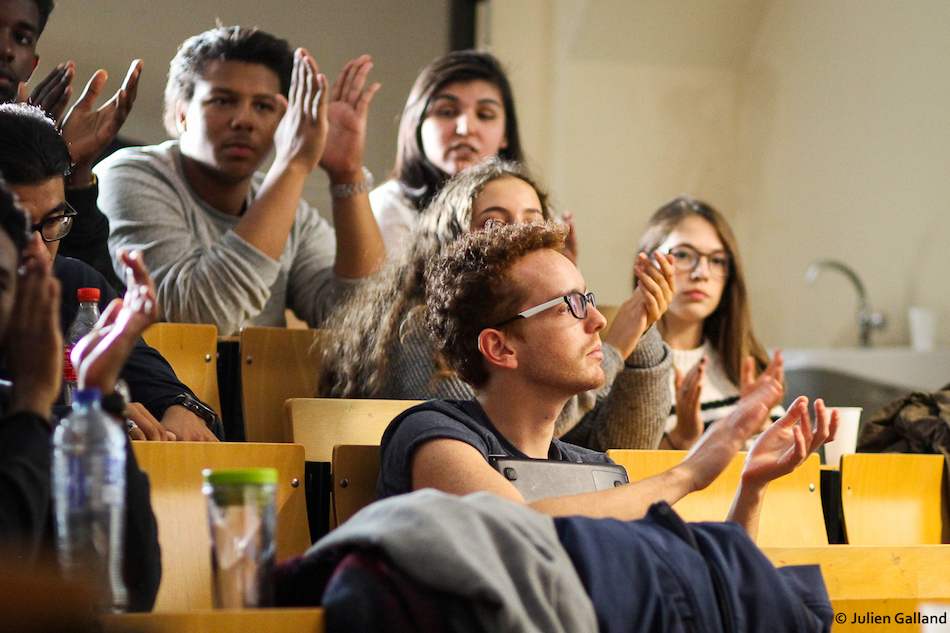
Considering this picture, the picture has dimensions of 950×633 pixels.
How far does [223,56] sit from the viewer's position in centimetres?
225

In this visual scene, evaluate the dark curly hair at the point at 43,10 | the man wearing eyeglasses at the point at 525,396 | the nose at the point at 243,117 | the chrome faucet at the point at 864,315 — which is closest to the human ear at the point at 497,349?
the man wearing eyeglasses at the point at 525,396

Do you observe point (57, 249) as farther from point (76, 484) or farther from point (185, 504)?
point (76, 484)

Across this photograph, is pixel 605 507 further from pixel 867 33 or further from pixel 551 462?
pixel 867 33

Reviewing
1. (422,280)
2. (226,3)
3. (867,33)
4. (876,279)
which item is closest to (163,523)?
(422,280)

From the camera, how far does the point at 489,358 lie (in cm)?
147

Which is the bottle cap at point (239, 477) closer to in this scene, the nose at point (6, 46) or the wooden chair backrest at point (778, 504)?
the wooden chair backrest at point (778, 504)

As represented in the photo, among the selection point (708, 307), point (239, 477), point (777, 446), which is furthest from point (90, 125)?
point (708, 307)

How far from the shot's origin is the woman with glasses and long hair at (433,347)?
5.92ft

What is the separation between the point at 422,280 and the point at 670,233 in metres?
0.96

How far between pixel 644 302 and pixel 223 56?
45.0 inches

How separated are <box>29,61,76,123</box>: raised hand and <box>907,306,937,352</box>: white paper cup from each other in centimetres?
302

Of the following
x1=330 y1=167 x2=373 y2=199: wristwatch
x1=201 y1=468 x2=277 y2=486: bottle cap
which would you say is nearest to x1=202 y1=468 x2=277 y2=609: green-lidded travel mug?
x1=201 y1=468 x2=277 y2=486: bottle cap

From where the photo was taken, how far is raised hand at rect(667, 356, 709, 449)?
7.13 ft

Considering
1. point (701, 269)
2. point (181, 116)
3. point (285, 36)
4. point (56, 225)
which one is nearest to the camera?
point (56, 225)
